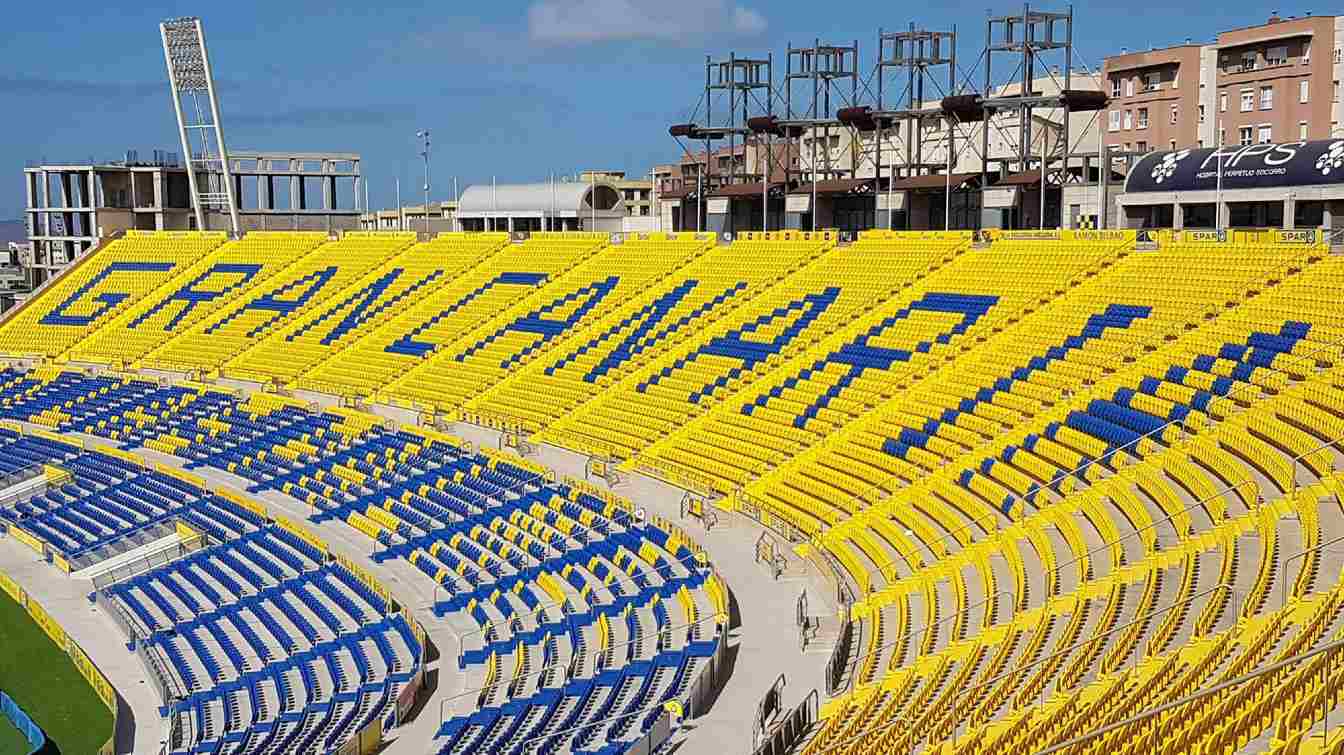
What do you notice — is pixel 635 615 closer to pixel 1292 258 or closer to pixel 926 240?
pixel 1292 258

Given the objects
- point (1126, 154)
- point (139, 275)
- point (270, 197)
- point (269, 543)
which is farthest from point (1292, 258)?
point (270, 197)

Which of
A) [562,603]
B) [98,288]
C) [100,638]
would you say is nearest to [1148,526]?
[562,603]

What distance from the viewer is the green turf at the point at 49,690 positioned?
20.4m

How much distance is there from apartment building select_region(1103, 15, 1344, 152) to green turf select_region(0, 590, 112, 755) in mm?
37022

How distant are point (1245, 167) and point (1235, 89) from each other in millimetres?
19160

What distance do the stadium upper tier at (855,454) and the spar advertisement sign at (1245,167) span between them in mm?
3356

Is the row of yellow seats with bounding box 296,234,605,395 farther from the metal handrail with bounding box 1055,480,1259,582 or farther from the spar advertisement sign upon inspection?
the metal handrail with bounding box 1055,480,1259,582

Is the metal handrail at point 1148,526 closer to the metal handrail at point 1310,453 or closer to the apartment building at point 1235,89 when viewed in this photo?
the metal handrail at point 1310,453

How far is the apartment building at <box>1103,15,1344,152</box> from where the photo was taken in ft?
160

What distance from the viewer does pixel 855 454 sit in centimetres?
2762

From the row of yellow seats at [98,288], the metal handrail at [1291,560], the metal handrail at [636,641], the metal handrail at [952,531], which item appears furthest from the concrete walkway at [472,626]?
Answer: the row of yellow seats at [98,288]

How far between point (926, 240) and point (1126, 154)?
8.12 metres

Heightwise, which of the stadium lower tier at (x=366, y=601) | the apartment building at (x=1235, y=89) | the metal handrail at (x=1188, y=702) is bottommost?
the stadium lower tier at (x=366, y=601)

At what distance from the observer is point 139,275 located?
57812 mm
